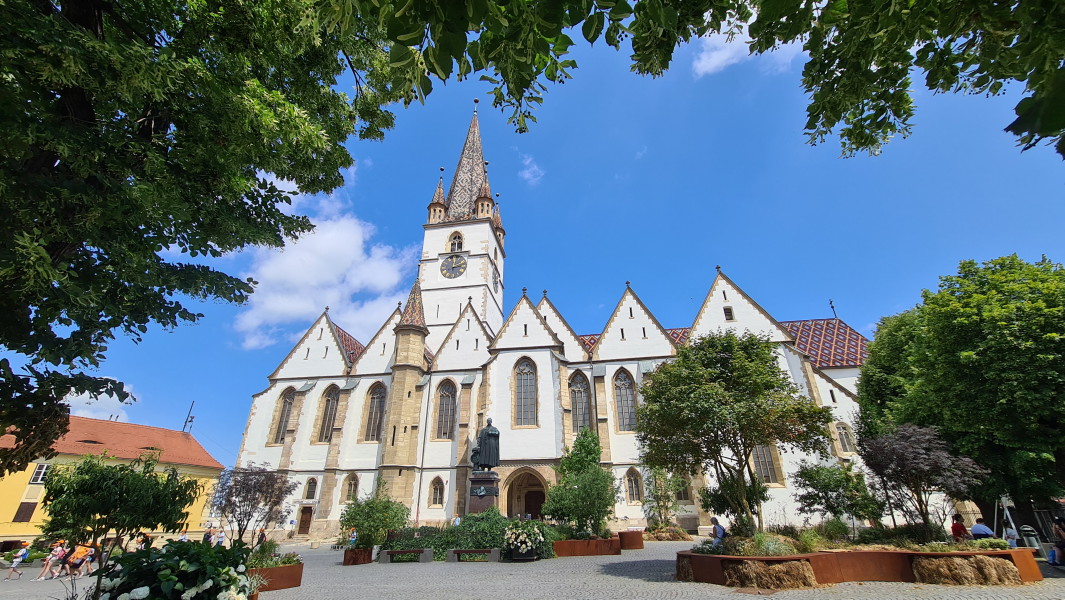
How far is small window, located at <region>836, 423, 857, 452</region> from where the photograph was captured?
81.3 ft

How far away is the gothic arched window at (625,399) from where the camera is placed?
26000mm

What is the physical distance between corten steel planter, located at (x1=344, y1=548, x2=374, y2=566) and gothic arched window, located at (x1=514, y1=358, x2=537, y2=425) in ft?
38.2

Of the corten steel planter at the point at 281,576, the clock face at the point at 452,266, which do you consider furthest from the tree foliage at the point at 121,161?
the clock face at the point at 452,266

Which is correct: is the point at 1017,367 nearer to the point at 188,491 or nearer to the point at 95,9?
the point at 188,491

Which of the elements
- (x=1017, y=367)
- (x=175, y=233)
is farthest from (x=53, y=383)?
(x=1017, y=367)

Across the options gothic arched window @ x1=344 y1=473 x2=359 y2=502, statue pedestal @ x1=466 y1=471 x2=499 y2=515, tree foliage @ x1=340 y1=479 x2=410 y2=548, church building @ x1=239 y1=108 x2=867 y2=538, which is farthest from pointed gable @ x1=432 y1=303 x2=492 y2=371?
tree foliage @ x1=340 y1=479 x2=410 y2=548

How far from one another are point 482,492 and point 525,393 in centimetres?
833

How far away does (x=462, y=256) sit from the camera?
133ft

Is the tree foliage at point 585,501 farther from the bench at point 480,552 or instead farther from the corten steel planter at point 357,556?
the corten steel planter at point 357,556

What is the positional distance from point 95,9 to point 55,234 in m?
2.71

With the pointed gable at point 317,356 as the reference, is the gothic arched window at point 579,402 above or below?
below

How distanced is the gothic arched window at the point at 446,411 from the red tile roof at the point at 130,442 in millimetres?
18214

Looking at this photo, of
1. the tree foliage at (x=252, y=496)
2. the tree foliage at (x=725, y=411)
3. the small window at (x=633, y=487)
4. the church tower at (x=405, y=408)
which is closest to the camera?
the tree foliage at (x=725, y=411)

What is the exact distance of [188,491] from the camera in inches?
282
